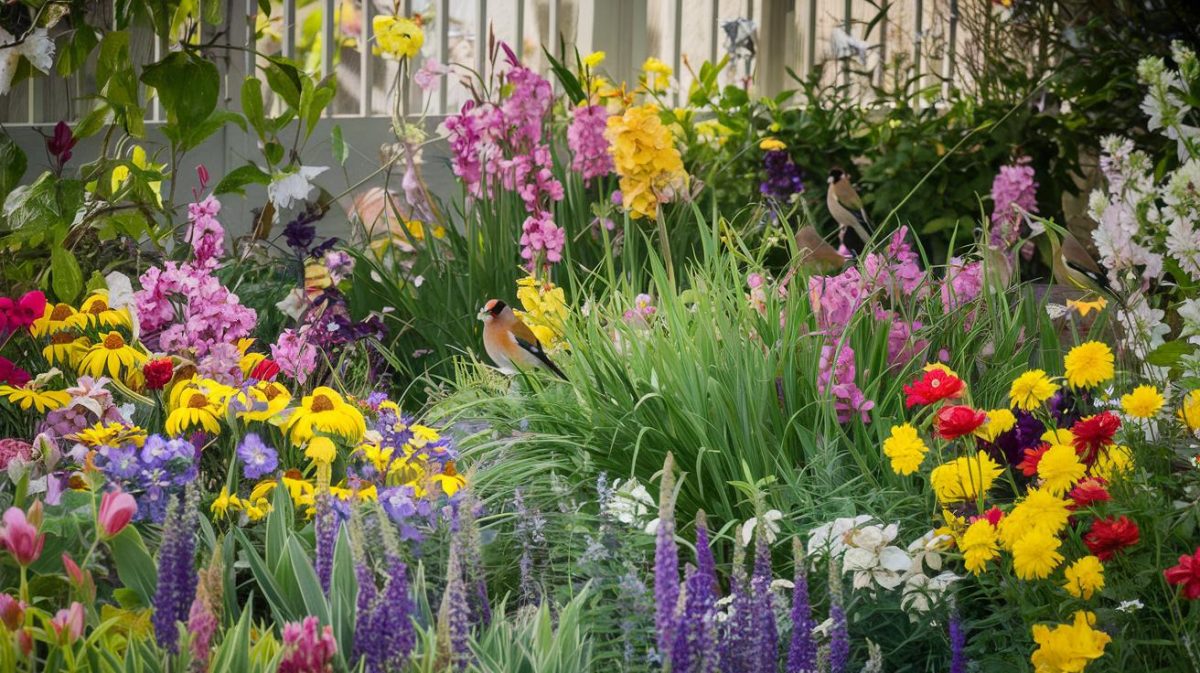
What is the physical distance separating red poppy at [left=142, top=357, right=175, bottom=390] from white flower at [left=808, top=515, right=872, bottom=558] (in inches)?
50.2

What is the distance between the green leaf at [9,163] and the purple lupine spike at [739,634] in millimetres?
2230

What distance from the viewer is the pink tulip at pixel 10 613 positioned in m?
1.60

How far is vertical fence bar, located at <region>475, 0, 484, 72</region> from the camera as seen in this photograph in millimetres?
6027

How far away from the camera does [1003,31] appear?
23.1 ft

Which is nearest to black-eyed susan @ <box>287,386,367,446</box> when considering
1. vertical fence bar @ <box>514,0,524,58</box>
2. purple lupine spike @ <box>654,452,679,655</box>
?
purple lupine spike @ <box>654,452,679,655</box>

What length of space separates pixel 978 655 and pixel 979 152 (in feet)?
13.2

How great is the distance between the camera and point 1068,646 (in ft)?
6.16

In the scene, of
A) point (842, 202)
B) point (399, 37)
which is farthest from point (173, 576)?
point (842, 202)

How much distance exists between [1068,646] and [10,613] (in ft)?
4.50

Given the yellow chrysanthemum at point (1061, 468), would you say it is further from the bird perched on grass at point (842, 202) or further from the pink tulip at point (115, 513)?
the bird perched on grass at point (842, 202)

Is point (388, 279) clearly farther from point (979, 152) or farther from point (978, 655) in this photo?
point (979, 152)

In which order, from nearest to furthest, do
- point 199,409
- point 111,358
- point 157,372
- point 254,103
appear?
1. point 199,409
2. point 157,372
3. point 111,358
4. point 254,103

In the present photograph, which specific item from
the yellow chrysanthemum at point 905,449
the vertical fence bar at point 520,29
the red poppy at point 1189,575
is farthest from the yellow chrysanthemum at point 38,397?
the vertical fence bar at point 520,29

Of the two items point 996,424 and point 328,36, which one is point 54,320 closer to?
point 996,424
